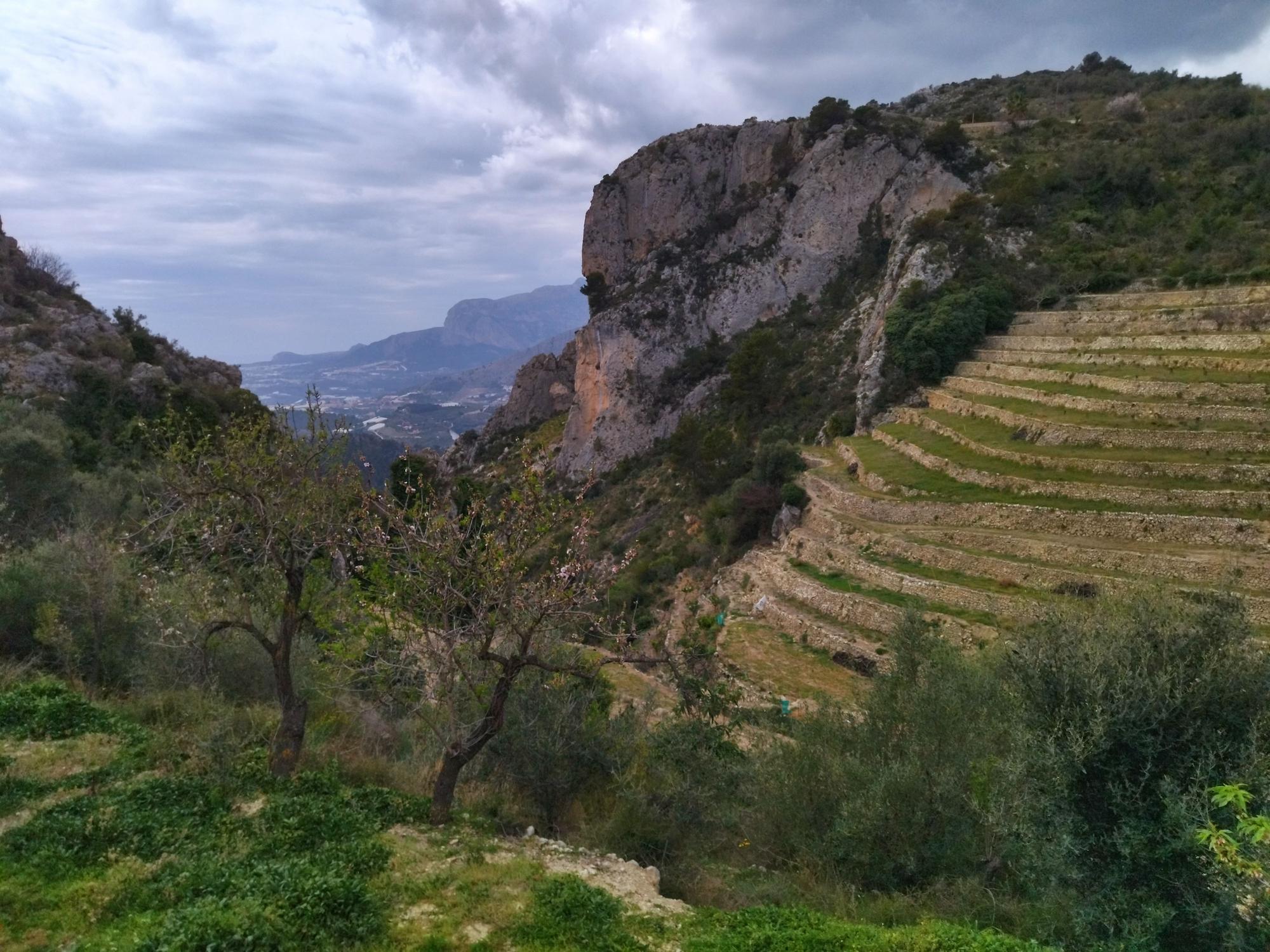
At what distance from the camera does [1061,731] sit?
5.73 metres

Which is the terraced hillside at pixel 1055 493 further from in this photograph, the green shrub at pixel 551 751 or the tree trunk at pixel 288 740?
the tree trunk at pixel 288 740

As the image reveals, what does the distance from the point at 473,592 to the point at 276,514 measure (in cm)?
290

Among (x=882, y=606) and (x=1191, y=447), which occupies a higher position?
(x=1191, y=447)

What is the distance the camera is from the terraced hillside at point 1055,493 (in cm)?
1570

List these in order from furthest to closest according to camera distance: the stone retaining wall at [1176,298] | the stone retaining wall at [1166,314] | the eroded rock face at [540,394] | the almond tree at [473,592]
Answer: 1. the eroded rock face at [540,394]
2. the stone retaining wall at [1176,298]
3. the stone retaining wall at [1166,314]
4. the almond tree at [473,592]

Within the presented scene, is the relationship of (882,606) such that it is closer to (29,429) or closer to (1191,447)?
(1191,447)

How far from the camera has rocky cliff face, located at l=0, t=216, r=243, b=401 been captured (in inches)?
1266

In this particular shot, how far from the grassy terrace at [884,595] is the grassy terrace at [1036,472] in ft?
18.1

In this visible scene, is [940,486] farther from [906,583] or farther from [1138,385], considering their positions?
[1138,385]

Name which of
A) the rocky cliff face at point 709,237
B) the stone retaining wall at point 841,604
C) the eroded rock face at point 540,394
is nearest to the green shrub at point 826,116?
the rocky cliff face at point 709,237

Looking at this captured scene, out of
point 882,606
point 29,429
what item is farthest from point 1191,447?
point 29,429

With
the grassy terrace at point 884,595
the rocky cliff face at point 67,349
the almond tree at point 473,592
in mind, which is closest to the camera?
the almond tree at point 473,592

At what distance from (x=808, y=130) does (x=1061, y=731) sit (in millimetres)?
60237

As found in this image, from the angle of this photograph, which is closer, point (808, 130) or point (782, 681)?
point (782, 681)
